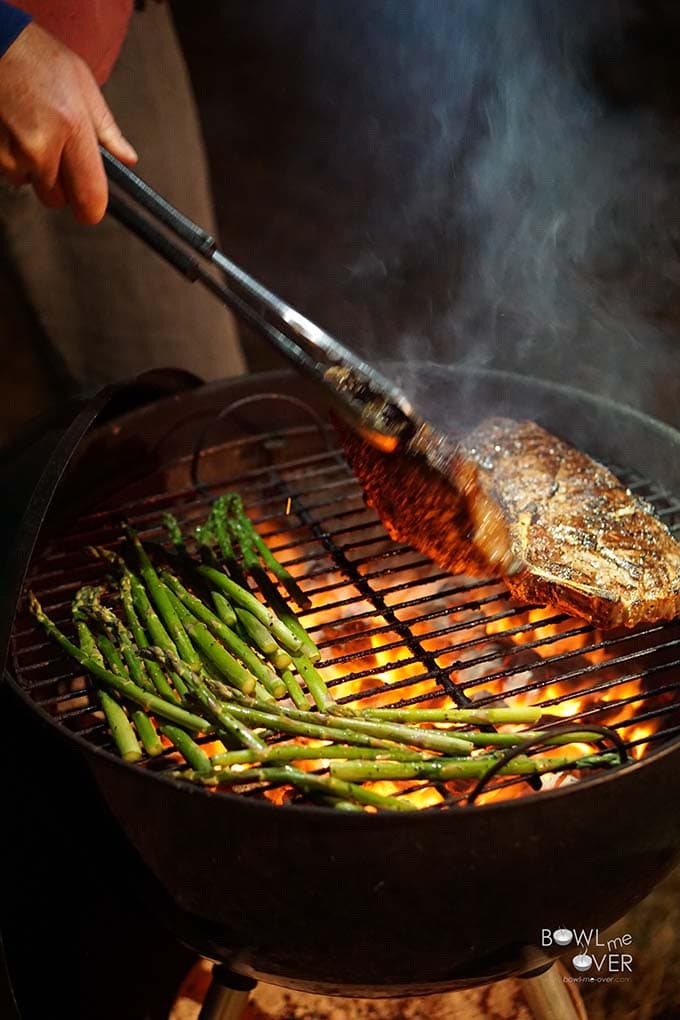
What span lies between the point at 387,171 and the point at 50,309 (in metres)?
3.42

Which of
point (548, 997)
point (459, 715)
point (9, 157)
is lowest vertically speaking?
point (548, 997)

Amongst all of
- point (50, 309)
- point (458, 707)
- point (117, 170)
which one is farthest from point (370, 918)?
point (50, 309)

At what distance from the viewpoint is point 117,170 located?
2.73 m

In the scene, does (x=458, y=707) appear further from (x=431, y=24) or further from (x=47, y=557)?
(x=431, y=24)

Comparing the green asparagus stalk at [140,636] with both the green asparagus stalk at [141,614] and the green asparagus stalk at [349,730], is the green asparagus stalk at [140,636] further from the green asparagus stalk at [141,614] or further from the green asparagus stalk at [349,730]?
the green asparagus stalk at [349,730]

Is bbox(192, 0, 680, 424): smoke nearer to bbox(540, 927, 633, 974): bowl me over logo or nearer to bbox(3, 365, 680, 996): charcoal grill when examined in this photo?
bbox(3, 365, 680, 996): charcoal grill

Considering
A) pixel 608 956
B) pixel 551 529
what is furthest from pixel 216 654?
pixel 608 956

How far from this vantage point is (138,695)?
2.38m

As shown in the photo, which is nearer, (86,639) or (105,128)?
(86,639)

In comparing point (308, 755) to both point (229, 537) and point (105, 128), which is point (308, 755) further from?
point (105, 128)

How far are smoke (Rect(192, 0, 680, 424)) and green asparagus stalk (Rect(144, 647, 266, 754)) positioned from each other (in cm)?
169

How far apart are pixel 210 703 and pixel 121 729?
24cm

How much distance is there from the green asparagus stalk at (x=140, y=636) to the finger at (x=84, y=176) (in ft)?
3.54

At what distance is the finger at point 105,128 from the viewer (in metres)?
2.68
